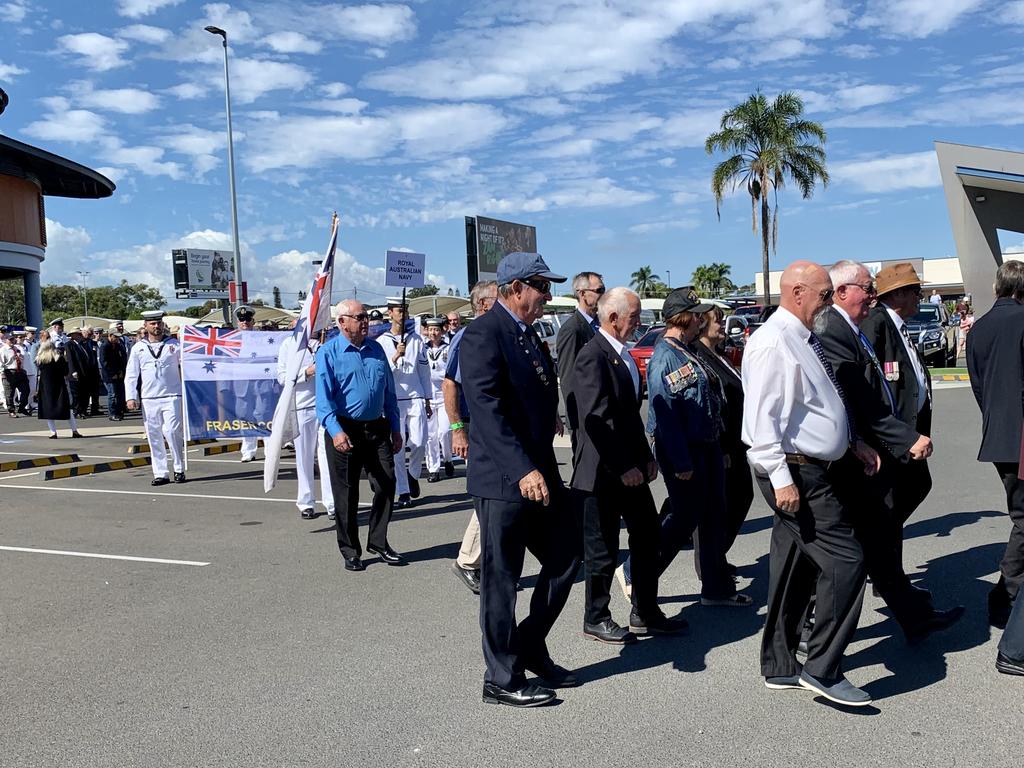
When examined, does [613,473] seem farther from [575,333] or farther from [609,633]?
[575,333]

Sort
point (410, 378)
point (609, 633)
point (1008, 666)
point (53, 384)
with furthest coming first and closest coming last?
1. point (53, 384)
2. point (410, 378)
3. point (609, 633)
4. point (1008, 666)

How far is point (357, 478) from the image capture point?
6984 mm

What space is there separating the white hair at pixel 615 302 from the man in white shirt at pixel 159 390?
7.55m

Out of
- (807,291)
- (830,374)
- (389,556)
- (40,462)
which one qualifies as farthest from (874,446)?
(40,462)

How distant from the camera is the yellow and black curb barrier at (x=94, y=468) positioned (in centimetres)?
1187

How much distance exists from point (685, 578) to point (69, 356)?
14256 mm

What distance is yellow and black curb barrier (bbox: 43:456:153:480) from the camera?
11.9 meters

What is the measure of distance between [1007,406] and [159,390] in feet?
30.4

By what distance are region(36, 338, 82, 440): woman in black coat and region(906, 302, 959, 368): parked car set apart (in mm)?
20912

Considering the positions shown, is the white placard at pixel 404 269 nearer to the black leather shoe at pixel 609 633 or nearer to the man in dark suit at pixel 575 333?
the man in dark suit at pixel 575 333

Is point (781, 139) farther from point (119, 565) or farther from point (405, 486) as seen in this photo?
point (119, 565)

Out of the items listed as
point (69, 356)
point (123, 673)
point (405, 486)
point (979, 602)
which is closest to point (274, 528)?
point (405, 486)

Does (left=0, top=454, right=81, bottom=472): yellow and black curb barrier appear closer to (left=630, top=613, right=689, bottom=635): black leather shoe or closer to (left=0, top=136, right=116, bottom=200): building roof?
(left=630, top=613, right=689, bottom=635): black leather shoe

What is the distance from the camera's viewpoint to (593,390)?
4.84m
